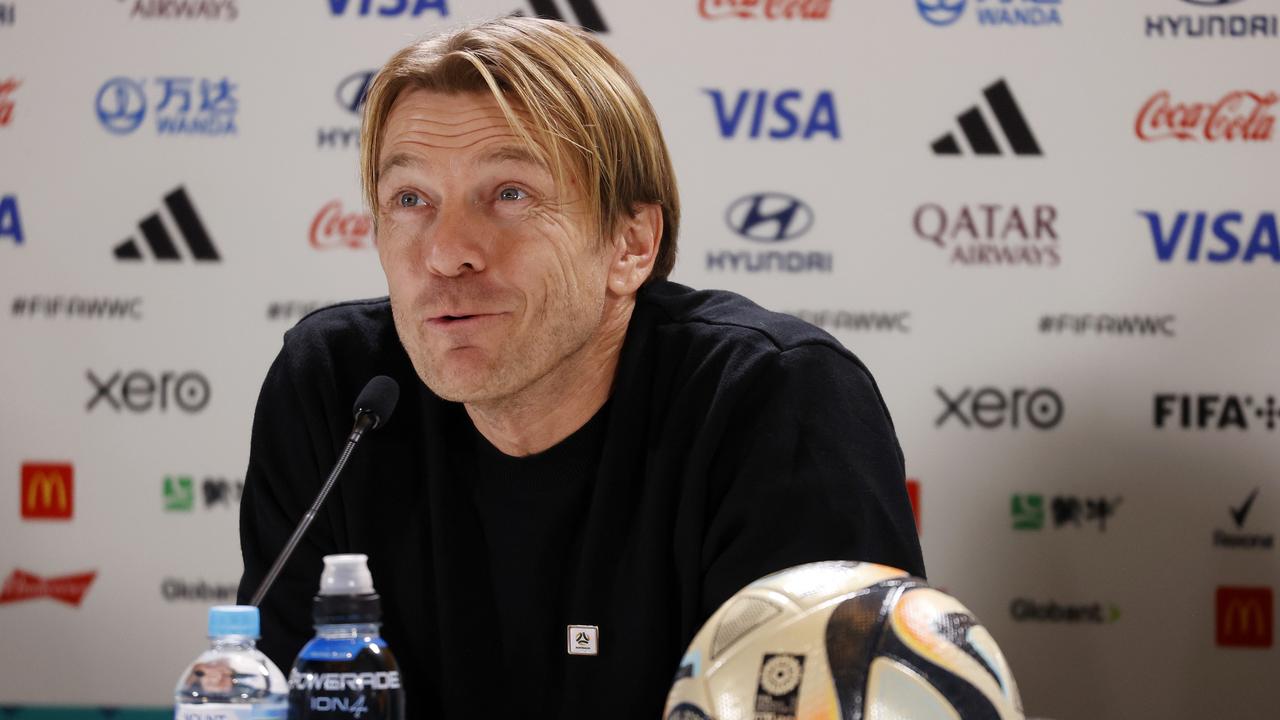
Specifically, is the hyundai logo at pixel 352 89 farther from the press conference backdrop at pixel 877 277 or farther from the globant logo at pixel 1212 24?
the globant logo at pixel 1212 24

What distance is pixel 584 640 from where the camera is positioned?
154 centimetres

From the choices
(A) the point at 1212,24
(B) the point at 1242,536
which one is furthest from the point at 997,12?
(B) the point at 1242,536

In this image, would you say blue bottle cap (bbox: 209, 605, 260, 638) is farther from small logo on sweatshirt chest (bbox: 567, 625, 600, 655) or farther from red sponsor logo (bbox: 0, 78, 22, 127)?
red sponsor logo (bbox: 0, 78, 22, 127)

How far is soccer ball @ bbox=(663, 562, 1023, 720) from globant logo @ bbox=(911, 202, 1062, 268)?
2144 millimetres

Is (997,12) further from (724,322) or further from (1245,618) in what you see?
(724,322)

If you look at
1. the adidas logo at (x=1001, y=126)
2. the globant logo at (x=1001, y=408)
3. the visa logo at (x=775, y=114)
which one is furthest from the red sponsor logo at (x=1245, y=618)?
the visa logo at (x=775, y=114)

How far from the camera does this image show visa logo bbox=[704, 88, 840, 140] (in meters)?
2.99

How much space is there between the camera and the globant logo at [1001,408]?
2930mm

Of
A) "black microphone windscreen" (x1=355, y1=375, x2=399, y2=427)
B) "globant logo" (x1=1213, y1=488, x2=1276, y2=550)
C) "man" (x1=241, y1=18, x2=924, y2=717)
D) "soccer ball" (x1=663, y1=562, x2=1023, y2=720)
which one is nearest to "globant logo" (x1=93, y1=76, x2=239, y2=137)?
"man" (x1=241, y1=18, x2=924, y2=717)

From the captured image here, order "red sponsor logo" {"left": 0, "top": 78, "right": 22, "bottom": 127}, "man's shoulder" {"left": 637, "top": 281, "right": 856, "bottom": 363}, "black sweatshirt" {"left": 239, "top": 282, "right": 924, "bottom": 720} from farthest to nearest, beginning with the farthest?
1. "red sponsor logo" {"left": 0, "top": 78, "right": 22, "bottom": 127}
2. "man's shoulder" {"left": 637, "top": 281, "right": 856, "bottom": 363}
3. "black sweatshirt" {"left": 239, "top": 282, "right": 924, "bottom": 720}

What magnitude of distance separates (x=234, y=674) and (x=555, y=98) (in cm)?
79

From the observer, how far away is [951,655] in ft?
2.75

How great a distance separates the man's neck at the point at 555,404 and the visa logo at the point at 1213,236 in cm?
168

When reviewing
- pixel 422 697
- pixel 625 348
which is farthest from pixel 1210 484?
pixel 422 697
